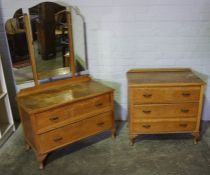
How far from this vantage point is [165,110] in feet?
7.54

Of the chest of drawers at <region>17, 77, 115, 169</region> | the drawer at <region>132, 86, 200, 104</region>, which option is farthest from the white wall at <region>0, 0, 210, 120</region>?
the drawer at <region>132, 86, 200, 104</region>

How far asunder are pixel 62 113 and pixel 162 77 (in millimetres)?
1093

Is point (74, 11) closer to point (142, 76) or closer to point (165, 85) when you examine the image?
point (142, 76)

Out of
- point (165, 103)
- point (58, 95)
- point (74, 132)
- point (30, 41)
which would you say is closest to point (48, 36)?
point (30, 41)

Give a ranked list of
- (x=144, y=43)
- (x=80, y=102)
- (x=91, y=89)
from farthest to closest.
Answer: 1. (x=144, y=43)
2. (x=91, y=89)
3. (x=80, y=102)

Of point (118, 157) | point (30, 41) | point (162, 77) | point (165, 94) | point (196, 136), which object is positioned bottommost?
point (118, 157)

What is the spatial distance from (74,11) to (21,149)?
158 centimetres

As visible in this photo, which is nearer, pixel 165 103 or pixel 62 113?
pixel 62 113

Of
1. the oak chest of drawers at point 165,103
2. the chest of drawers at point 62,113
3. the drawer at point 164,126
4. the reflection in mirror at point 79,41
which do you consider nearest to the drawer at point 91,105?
the chest of drawers at point 62,113

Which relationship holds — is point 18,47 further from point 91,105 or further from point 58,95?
point 91,105

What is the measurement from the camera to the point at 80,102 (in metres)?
2.17

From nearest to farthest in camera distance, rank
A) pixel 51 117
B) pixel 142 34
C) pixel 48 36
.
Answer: pixel 51 117 < pixel 48 36 < pixel 142 34

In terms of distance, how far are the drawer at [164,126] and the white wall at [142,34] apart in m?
0.67

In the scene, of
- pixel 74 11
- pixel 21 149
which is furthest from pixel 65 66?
pixel 21 149
